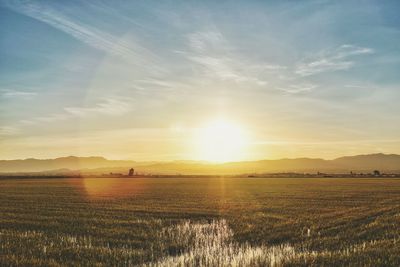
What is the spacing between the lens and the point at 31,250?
16.6 meters

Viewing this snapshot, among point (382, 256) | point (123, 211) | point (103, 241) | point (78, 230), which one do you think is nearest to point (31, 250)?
point (103, 241)

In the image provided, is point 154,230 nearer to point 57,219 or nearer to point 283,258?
point 57,219

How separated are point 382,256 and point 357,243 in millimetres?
3910

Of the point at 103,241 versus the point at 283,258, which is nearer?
the point at 283,258

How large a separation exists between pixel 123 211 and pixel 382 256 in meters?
21.6

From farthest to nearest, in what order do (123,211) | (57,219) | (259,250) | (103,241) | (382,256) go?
(123,211) → (57,219) → (103,241) → (259,250) → (382,256)

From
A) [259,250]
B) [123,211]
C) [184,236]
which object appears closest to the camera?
[259,250]

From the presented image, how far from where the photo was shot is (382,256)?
14.5 meters

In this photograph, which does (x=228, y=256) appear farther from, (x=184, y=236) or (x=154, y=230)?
(x=154, y=230)

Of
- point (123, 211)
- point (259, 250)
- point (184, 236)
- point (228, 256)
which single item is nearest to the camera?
point (228, 256)

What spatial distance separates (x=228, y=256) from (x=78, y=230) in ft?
31.4

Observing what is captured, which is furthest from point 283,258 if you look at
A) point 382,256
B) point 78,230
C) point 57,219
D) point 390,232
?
point 57,219

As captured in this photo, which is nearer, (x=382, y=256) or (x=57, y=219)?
(x=382, y=256)

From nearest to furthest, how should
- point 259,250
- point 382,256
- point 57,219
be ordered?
1. point 382,256
2. point 259,250
3. point 57,219
